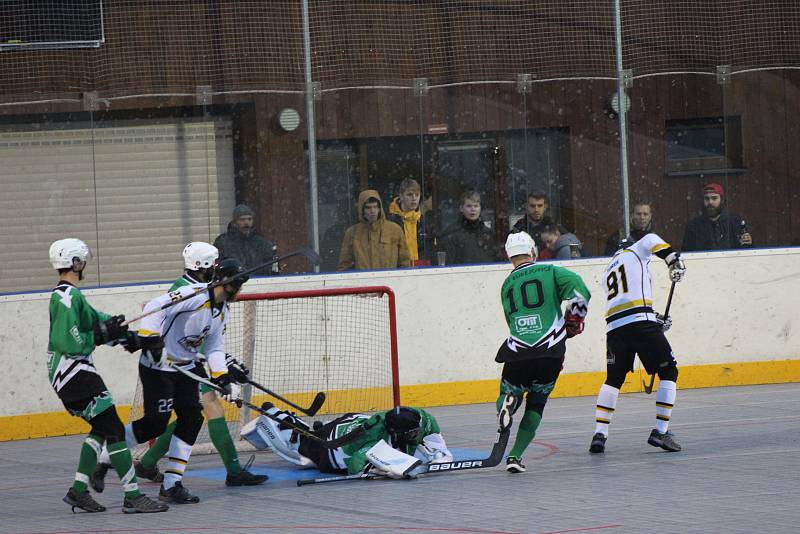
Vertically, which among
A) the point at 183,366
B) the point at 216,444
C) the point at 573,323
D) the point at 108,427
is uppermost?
the point at 573,323

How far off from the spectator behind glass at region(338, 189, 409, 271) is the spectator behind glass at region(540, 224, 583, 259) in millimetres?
1375

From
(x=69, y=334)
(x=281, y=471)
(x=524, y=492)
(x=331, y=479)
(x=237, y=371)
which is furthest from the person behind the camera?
(x=281, y=471)

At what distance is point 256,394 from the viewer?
10898 mm

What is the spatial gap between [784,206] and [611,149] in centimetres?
181

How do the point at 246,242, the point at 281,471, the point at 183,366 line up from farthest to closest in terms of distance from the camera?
the point at 246,242 → the point at 281,471 → the point at 183,366

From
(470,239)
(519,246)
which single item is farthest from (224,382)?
(470,239)

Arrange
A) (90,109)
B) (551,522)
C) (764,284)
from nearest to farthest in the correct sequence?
(551,522)
(90,109)
(764,284)

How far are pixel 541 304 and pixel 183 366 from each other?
2220mm

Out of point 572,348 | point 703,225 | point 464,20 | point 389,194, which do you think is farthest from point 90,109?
point 703,225

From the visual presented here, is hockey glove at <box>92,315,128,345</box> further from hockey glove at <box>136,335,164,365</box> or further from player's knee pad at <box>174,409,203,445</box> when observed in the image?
player's knee pad at <box>174,409,203,445</box>

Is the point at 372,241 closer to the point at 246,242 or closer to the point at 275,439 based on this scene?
the point at 246,242

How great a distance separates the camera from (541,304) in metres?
8.88

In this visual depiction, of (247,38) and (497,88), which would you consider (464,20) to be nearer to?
(497,88)

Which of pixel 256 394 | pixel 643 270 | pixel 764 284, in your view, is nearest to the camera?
pixel 643 270
